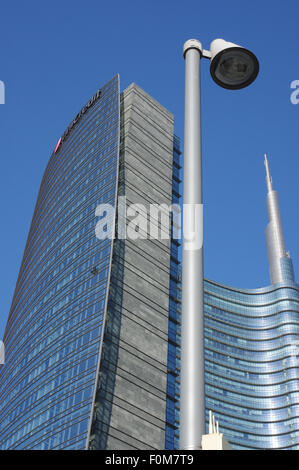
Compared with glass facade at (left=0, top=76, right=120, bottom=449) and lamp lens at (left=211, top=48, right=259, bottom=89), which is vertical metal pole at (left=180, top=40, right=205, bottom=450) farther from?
glass facade at (left=0, top=76, right=120, bottom=449)

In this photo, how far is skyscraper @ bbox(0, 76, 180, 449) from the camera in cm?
10275

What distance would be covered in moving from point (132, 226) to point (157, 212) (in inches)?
540

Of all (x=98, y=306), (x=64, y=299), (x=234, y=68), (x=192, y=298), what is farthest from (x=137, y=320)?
(x=192, y=298)

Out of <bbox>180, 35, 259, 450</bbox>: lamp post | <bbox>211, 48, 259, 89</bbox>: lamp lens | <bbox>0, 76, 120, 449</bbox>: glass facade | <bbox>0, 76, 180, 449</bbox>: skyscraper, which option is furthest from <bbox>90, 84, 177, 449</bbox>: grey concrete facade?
<bbox>180, 35, 259, 450</bbox>: lamp post

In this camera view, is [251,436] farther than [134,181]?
Yes

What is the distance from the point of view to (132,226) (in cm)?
13025

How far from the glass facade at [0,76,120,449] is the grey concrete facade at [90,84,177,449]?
3.44 meters

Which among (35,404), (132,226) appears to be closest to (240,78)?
(35,404)

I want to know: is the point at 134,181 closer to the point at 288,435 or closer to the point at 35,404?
the point at 35,404

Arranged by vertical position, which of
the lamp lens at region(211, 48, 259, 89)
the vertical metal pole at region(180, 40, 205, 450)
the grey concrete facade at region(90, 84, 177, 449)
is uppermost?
the grey concrete facade at region(90, 84, 177, 449)

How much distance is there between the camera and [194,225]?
8.62 metres

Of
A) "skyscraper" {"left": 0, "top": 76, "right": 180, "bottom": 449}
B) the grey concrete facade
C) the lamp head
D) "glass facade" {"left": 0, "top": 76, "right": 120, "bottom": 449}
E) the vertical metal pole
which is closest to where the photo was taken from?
the vertical metal pole
